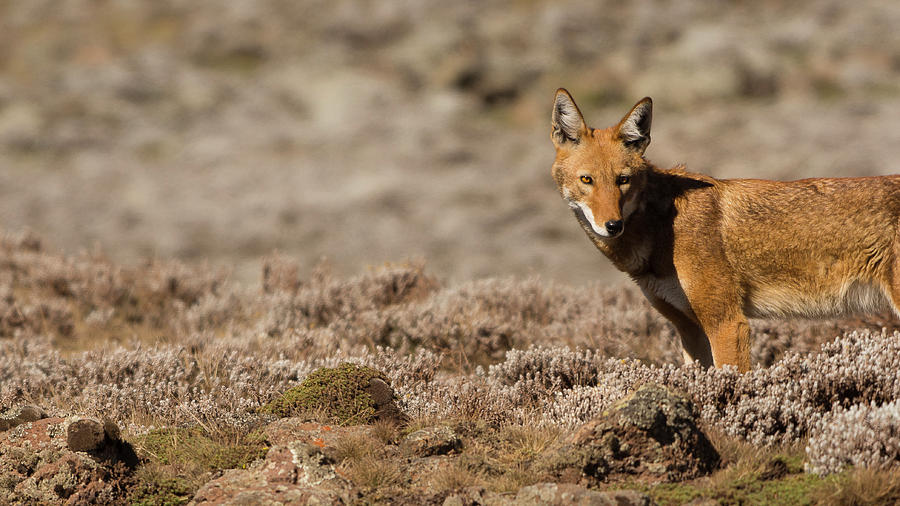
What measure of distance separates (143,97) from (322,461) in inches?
1059

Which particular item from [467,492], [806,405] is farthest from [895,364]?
[467,492]

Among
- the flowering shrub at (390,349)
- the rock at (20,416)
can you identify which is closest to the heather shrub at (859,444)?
the flowering shrub at (390,349)

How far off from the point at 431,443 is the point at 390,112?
2447cm

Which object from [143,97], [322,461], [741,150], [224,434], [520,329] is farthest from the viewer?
[143,97]

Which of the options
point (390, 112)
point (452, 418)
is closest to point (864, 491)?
point (452, 418)

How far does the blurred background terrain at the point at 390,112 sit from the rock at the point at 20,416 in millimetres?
14178

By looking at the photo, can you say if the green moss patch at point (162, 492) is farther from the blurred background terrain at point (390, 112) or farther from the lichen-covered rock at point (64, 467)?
the blurred background terrain at point (390, 112)

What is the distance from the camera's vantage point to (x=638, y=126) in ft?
19.8

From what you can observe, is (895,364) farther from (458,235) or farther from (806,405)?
(458,235)

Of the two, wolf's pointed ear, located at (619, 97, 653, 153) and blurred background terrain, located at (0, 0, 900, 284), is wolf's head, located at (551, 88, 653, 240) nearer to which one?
wolf's pointed ear, located at (619, 97, 653, 153)

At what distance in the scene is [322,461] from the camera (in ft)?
14.7

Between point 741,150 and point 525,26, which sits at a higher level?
point 525,26

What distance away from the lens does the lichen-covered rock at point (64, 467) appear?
4.48 meters

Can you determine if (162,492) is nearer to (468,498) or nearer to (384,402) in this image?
(384,402)
